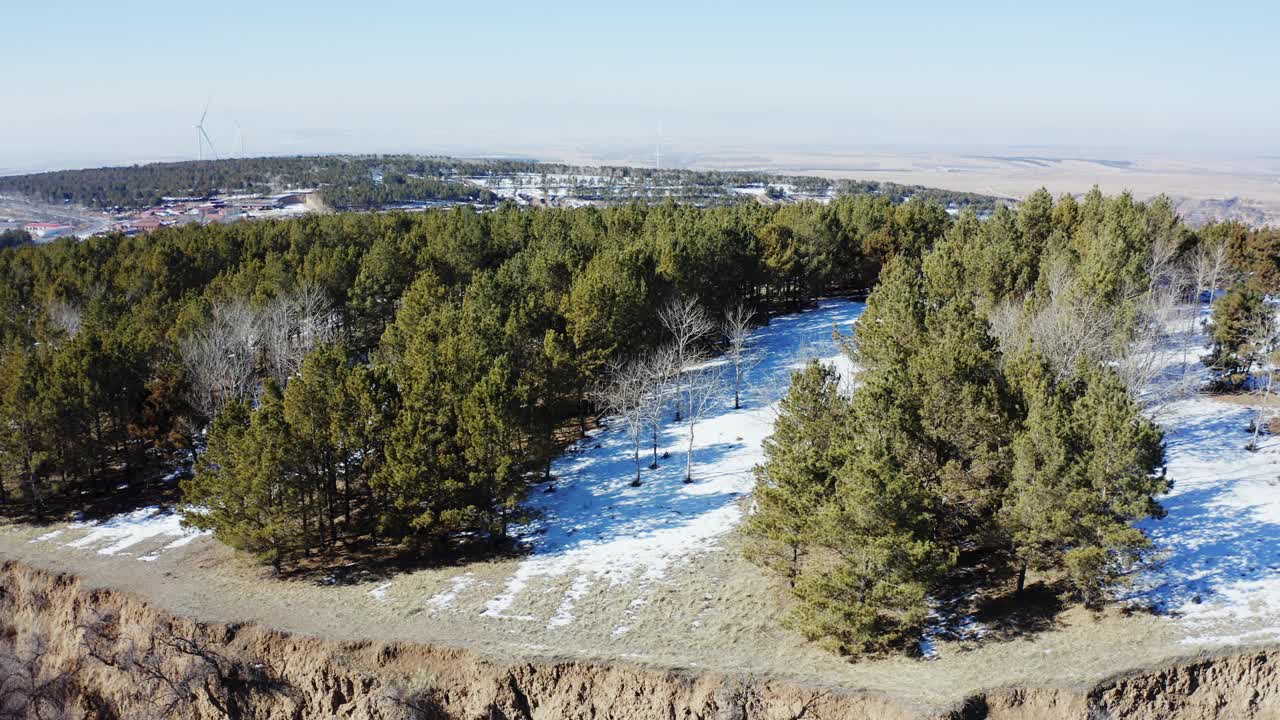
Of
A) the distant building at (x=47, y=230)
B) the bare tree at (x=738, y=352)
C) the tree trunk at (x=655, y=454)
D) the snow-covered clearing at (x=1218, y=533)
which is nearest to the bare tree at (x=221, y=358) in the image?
the tree trunk at (x=655, y=454)

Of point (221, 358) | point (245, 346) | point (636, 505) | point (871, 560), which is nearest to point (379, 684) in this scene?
point (636, 505)

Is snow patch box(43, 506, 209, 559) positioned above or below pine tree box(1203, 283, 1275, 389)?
below

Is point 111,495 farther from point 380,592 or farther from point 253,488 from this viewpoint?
point 380,592

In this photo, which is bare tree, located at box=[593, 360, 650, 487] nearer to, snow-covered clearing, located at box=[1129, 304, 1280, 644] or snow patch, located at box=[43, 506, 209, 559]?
snow patch, located at box=[43, 506, 209, 559]

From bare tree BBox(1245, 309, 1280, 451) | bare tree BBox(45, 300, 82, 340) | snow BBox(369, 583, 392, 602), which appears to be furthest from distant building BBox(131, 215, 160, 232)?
bare tree BBox(1245, 309, 1280, 451)

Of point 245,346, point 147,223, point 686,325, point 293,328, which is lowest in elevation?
point 245,346
